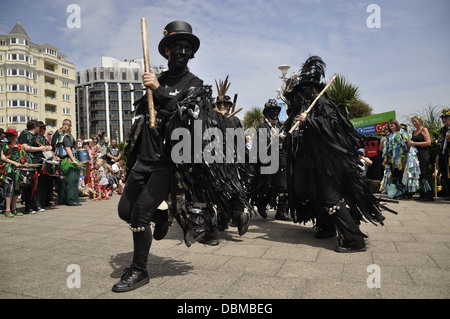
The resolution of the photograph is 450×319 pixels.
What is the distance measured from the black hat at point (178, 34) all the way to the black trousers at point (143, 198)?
3.80ft

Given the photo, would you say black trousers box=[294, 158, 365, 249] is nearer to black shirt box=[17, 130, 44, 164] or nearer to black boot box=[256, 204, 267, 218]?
black boot box=[256, 204, 267, 218]

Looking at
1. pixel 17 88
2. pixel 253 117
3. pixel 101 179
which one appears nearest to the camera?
pixel 101 179

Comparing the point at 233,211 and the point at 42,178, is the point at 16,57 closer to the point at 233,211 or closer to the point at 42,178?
the point at 42,178

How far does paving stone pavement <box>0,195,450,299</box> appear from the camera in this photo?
2.70 metres

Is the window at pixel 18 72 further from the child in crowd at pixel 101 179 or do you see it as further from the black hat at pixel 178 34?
the black hat at pixel 178 34

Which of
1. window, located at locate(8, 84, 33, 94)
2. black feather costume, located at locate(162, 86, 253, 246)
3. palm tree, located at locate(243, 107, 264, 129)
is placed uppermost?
window, located at locate(8, 84, 33, 94)

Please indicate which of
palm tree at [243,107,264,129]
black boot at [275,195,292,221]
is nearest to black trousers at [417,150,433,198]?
black boot at [275,195,292,221]

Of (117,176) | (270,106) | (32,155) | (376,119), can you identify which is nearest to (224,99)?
(270,106)

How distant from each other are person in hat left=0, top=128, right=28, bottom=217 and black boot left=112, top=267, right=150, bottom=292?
5652mm

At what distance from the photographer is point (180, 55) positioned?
3070 mm

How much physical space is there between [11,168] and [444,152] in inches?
407

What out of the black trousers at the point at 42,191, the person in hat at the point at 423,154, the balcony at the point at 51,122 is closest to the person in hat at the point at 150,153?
the black trousers at the point at 42,191

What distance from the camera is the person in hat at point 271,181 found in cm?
591
